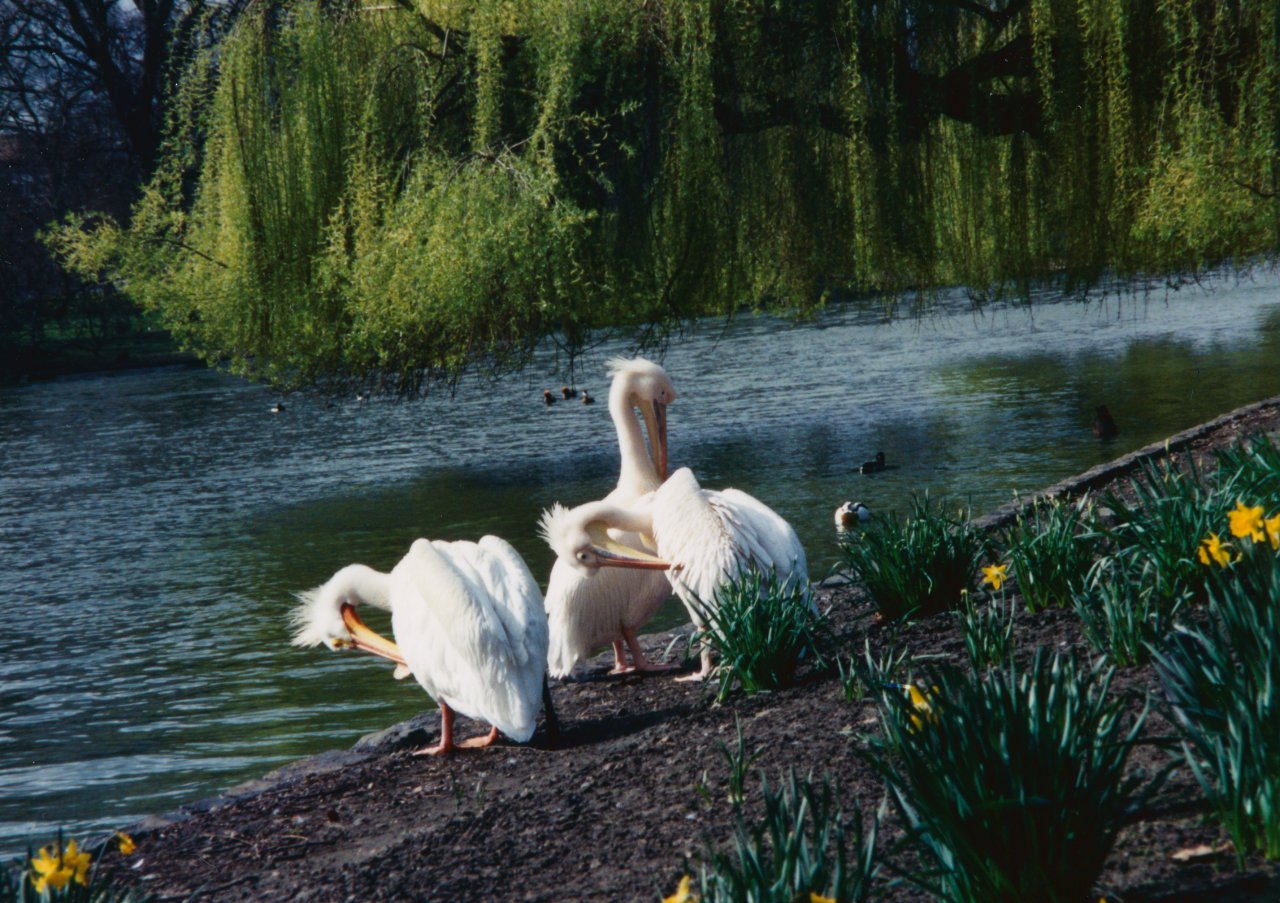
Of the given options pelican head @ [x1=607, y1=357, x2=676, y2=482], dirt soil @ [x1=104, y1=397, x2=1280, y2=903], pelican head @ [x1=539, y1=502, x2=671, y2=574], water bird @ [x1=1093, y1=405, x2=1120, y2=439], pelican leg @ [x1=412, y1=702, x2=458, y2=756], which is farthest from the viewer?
water bird @ [x1=1093, y1=405, x2=1120, y2=439]

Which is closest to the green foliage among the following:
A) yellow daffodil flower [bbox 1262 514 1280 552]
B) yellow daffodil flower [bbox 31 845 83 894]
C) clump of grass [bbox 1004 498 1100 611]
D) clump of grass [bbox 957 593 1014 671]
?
yellow daffodil flower [bbox 1262 514 1280 552]

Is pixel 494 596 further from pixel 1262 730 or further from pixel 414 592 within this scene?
pixel 1262 730

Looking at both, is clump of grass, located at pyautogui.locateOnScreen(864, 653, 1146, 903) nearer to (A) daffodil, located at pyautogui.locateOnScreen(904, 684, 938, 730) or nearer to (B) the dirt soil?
(A) daffodil, located at pyautogui.locateOnScreen(904, 684, 938, 730)

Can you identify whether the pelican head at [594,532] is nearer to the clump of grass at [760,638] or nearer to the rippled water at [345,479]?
the clump of grass at [760,638]

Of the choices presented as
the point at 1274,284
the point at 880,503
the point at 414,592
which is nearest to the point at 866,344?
the point at 1274,284

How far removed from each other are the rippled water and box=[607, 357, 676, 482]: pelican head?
6.35 feet

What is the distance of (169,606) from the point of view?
36.0 feet

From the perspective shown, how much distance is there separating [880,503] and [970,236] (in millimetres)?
4277

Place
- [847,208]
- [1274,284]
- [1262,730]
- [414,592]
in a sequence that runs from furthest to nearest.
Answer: [1274,284]
[847,208]
[414,592]
[1262,730]

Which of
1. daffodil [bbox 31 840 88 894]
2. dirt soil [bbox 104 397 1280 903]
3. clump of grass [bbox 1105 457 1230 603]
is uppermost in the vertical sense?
clump of grass [bbox 1105 457 1230 603]

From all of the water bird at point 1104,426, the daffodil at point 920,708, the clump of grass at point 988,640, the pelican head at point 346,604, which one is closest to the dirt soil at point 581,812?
the clump of grass at point 988,640

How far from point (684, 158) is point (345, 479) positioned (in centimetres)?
980

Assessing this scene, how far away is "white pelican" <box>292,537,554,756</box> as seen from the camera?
16.3 ft

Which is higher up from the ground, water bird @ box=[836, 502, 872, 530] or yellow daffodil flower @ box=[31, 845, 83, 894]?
yellow daffodil flower @ box=[31, 845, 83, 894]
